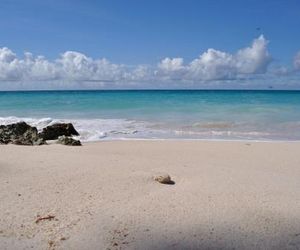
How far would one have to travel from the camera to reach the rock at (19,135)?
926 cm

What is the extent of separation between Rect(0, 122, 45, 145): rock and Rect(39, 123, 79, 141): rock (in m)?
0.52

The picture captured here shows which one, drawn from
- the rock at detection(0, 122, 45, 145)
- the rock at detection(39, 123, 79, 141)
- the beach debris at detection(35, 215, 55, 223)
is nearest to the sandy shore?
the beach debris at detection(35, 215, 55, 223)

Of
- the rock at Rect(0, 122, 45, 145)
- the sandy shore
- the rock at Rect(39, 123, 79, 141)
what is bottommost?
the rock at Rect(39, 123, 79, 141)

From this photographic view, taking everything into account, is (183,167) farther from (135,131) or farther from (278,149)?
(135,131)

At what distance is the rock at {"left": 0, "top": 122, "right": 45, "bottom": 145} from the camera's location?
9.26 metres

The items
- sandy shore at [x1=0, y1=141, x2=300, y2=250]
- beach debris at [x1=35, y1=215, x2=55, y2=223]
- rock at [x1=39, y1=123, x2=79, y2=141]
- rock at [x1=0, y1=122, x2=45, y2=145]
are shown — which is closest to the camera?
sandy shore at [x1=0, y1=141, x2=300, y2=250]

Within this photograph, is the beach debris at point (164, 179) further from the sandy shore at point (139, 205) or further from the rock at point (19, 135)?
the rock at point (19, 135)

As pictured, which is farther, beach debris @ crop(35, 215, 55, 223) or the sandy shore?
beach debris @ crop(35, 215, 55, 223)

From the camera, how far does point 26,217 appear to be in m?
3.80

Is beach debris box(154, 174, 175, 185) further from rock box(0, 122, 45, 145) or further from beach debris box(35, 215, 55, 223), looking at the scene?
rock box(0, 122, 45, 145)

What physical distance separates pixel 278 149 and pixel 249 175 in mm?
3976

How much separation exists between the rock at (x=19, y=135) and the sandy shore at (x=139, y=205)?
2846 millimetres

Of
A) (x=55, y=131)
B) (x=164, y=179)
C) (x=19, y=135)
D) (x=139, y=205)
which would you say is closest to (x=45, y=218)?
(x=139, y=205)

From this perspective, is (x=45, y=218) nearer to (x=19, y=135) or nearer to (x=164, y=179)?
(x=164, y=179)
